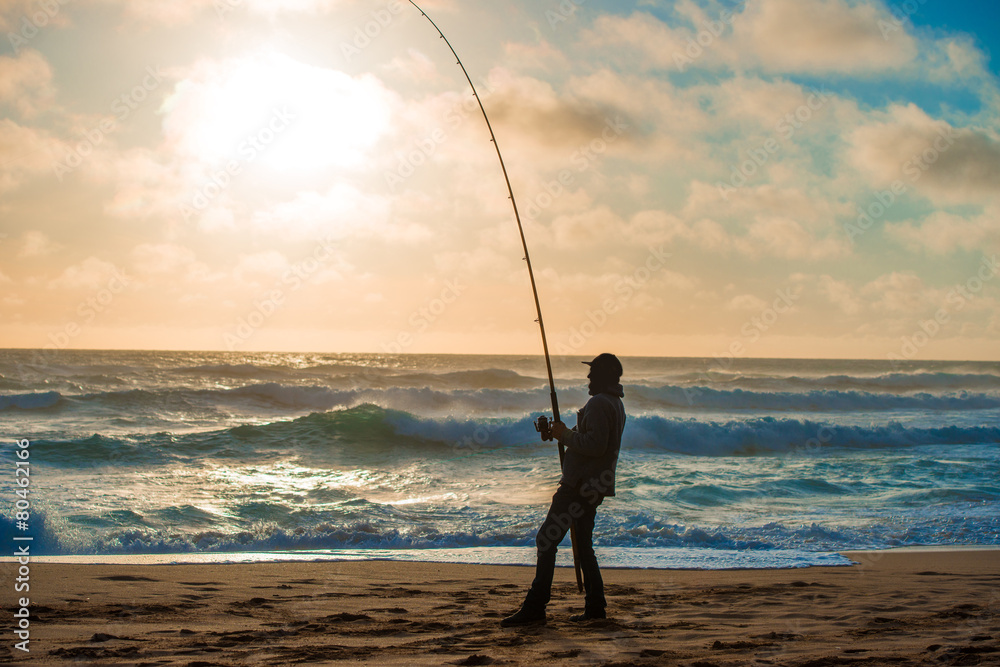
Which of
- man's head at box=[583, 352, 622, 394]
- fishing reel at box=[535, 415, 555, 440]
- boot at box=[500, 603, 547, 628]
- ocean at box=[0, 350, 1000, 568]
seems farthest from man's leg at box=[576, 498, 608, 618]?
ocean at box=[0, 350, 1000, 568]

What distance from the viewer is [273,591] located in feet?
17.1

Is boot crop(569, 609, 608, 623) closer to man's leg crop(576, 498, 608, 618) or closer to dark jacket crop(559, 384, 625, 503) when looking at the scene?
man's leg crop(576, 498, 608, 618)

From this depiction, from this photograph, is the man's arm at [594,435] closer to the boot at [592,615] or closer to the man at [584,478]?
the man at [584,478]

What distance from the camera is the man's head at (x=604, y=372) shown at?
414 cm

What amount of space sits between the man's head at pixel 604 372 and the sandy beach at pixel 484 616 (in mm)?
1371

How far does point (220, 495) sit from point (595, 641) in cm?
719

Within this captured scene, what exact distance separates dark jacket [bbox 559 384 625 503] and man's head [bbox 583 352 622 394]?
37mm

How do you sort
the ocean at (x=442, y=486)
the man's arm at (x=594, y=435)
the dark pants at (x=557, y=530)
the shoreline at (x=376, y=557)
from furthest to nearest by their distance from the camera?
the ocean at (x=442, y=486) < the shoreline at (x=376, y=557) < the dark pants at (x=557, y=530) < the man's arm at (x=594, y=435)

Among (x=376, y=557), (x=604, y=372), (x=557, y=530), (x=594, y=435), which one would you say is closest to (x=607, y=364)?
(x=604, y=372)

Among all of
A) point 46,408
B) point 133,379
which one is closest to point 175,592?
point 46,408

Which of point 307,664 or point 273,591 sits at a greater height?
point 307,664

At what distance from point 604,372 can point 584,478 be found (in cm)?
62

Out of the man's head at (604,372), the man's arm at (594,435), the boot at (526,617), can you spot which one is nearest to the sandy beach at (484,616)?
the boot at (526,617)

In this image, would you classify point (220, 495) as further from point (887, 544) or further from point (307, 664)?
point (887, 544)
